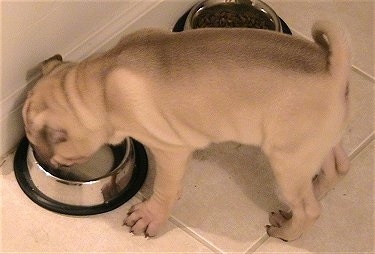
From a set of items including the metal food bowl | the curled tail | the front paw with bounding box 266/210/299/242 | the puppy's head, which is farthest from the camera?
the metal food bowl

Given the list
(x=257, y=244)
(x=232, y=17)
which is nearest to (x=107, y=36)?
(x=232, y=17)

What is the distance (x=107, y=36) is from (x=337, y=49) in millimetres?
749

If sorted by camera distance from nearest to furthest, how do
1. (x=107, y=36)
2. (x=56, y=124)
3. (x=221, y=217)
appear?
1. (x=56, y=124)
2. (x=221, y=217)
3. (x=107, y=36)

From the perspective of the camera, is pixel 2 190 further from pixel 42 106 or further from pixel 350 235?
pixel 350 235

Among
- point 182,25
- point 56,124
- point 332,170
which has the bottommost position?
point 332,170

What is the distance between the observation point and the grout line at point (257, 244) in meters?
1.82

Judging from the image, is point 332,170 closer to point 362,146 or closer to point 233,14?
point 362,146

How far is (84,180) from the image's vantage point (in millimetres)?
1849

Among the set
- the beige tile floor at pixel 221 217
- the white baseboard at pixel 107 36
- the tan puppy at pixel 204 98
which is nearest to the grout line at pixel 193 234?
the beige tile floor at pixel 221 217

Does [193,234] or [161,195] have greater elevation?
[161,195]

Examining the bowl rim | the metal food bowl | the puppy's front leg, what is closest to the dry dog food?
the metal food bowl

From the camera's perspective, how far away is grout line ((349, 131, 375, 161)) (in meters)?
2.03

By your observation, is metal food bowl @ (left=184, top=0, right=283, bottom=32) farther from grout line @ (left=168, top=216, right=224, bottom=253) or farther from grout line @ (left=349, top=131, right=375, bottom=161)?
grout line @ (left=168, top=216, right=224, bottom=253)

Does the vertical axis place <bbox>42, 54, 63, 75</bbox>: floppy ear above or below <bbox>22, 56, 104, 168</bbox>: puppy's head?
above
